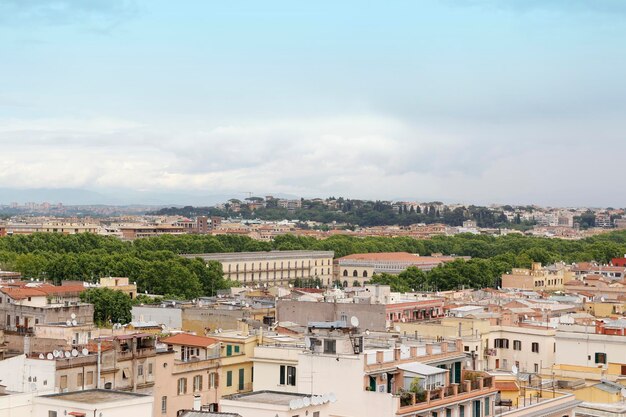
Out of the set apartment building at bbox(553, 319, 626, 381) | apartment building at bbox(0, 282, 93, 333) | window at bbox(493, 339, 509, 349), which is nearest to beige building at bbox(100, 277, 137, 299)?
apartment building at bbox(0, 282, 93, 333)

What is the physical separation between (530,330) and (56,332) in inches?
901

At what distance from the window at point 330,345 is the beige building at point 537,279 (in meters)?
82.5

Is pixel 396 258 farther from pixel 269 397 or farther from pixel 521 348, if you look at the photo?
pixel 269 397

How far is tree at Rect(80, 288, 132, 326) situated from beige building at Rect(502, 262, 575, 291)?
46.9m

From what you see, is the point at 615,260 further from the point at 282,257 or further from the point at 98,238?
the point at 98,238

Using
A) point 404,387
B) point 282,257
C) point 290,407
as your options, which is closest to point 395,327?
point 404,387

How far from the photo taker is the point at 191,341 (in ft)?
152

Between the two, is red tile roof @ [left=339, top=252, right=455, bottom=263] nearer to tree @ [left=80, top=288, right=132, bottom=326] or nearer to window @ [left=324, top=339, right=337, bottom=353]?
tree @ [left=80, top=288, right=132, bottom=326]

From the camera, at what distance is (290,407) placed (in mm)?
29047

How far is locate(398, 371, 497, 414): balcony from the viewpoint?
32.0 m

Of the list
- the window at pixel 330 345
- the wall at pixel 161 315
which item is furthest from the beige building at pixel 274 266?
the window at pixel 330 345

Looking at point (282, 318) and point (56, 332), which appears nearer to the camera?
point (56, 332)

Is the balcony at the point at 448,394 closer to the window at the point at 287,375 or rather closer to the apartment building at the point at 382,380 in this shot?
the apartment building at the point at 382,380

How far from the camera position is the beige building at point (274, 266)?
164375 mm
